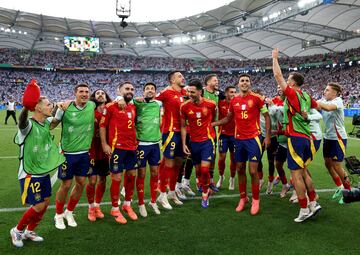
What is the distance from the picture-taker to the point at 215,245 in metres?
4.04

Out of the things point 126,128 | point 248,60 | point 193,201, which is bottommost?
point 193,201

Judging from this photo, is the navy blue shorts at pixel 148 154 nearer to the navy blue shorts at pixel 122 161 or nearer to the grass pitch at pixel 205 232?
the navy blue shorts at pixel 122 161

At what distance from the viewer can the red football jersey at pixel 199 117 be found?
573 centimetres

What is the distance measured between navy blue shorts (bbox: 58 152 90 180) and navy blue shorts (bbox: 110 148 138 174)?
0.41 meters

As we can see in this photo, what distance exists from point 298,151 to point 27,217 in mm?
4102

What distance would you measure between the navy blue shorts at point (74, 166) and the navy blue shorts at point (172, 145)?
162cm

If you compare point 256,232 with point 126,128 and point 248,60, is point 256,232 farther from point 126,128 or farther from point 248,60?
point 248,60

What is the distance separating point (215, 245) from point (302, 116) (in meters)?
2.42

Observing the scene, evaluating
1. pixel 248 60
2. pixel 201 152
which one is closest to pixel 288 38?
pixel 248 60

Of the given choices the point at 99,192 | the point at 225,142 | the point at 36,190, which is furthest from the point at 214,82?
the point at 36,190

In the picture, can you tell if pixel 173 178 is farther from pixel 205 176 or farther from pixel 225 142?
pixel 225 142

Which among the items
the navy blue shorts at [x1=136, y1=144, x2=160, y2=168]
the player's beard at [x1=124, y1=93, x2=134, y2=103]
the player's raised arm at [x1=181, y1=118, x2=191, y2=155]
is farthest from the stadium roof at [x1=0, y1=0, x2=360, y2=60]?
the player's beard at [x1=124, y1=93, x2=134, y2=103]

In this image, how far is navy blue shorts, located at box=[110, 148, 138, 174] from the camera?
16.3 ft

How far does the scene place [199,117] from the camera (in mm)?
5734
